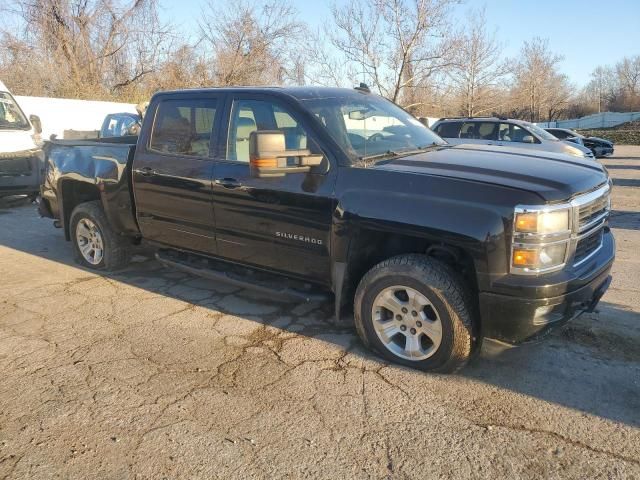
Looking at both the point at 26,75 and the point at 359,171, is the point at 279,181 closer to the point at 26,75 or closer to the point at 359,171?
the point at 359,171

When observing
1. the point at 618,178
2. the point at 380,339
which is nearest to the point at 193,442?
the point at 380,339

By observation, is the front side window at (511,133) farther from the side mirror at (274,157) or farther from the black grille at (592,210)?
the side mirror at (274,157)

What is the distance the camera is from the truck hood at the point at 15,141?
9.56m

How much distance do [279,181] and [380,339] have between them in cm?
139

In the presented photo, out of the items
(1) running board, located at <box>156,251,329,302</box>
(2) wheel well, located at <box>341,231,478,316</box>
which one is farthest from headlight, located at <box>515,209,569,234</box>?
(1) running board, located at <box>156,251,329,302</box>

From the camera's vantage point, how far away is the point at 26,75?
2511 centimetres

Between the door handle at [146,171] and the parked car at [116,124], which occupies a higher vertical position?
the parked car at [116,124]

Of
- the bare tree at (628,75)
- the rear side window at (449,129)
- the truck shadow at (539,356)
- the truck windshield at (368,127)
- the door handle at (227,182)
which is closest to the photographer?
the truck shadow at (539,356)

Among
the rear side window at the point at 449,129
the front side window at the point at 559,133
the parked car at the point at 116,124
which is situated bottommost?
the front side window at the point at 559,133

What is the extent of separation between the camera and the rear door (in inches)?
177

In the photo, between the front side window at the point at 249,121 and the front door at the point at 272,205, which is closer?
the front door at the point at 272,205

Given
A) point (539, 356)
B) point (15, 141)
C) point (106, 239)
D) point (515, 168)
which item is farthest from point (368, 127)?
point (15, 141)

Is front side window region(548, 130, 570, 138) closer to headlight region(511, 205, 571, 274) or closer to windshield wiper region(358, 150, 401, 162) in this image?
windshield wiper region(358, 150, 401, 162)

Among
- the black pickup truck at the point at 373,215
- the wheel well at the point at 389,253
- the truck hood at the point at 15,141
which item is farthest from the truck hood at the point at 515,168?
the truck hood at the point at 15,141
